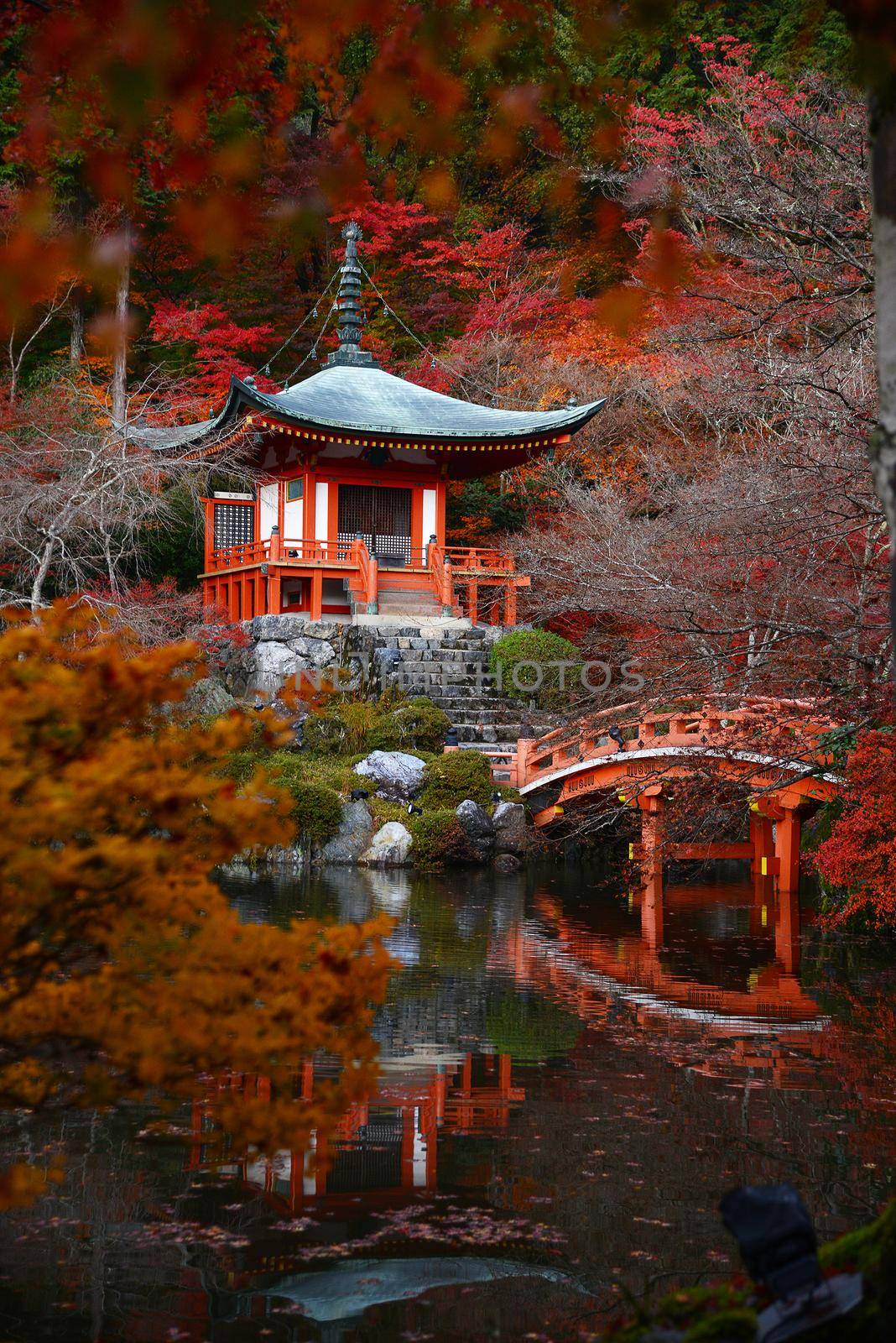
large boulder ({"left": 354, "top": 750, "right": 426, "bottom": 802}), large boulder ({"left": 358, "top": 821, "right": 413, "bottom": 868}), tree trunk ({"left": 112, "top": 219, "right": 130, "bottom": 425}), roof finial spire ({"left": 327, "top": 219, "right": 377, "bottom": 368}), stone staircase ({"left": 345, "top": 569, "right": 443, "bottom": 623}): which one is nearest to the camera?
large boulder ({"left": 358, "top": 821, "right": 413, "bottom": 868})

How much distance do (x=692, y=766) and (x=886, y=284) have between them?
827 cm

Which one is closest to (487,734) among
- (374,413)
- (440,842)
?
(440,842)

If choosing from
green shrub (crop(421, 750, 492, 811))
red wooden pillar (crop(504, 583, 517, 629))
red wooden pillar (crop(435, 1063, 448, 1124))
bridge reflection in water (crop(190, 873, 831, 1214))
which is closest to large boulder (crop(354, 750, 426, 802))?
green shrub (crop(421, 750, 492, 811))

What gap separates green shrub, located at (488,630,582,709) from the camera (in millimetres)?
20297

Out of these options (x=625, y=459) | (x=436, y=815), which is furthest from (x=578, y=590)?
(x=625, y=459)

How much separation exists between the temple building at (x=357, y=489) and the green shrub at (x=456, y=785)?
16.4 ft

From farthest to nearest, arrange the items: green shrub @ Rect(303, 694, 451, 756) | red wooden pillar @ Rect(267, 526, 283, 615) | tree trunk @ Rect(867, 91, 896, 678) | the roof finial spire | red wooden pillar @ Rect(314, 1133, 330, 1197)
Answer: the roof finial spire < red wooden pillar @ Rect(267, 526, 283, 615) < green shrub @ Rect(303, 694, 451, 756) < red wooden pillar @ Rect(314, 1133, 330, 1197) < tree trunk @ Rect(867, 91, 896, 678)

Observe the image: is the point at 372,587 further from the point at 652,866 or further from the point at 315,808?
the point at 652,866

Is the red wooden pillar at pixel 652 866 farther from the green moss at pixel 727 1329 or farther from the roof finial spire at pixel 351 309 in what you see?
the roof finial spire at pixel 351 309

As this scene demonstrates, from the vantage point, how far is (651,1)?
10.2 feet

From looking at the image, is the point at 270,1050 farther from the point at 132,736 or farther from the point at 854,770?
the point at 854,770

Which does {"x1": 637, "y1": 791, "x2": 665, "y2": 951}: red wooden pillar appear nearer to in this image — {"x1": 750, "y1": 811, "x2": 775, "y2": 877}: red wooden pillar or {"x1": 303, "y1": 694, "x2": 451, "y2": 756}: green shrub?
{"x1": 750, "y1": 811, "x2": 775, "y2": 877}: red wooden pillar

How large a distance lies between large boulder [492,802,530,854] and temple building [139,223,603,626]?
5631 millimetres

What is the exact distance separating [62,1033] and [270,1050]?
0.45 metres
